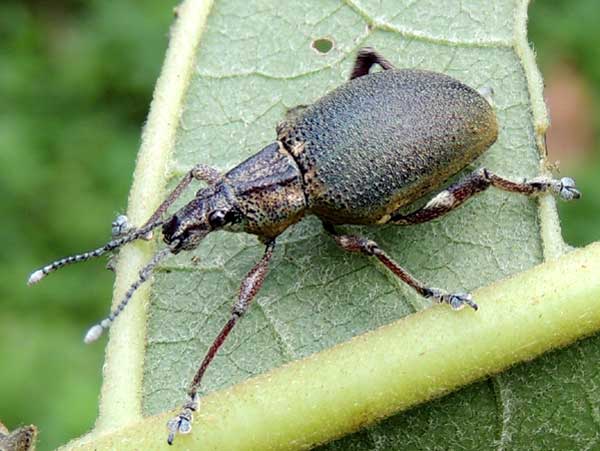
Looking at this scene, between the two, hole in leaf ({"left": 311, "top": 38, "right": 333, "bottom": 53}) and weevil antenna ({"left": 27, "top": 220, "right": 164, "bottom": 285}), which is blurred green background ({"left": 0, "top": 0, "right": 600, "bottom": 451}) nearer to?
weevil antenna ({"left": 27, "top": 220, "right": 164, "bottom": 285})

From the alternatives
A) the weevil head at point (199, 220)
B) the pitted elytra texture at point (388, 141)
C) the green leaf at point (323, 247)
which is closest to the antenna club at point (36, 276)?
Result: the green leaf at point (323, 247)

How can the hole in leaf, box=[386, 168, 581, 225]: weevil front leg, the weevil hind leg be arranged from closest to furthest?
box=[386, 168, 581, 225]: weevil front leg < the weevil hind leg < the hole in leaf

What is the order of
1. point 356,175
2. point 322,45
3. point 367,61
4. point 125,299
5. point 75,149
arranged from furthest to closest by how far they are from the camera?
1. point 75,149
2. point 322,45
3. point 367,61
4. point 356,175
5. point 125,299

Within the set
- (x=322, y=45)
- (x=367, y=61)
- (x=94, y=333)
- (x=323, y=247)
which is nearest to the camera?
(x=94, y=333)

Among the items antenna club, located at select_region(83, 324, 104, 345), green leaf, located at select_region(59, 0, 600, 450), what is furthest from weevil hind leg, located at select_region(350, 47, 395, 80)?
antenna club, located at select_region(83, 324, 104, 345)

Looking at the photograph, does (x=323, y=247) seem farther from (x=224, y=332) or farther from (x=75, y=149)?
(x=75, y=149)

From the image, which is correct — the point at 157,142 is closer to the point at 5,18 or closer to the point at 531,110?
the point at 531,110

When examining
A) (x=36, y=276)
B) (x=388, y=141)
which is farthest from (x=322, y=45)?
(x=36, y=276)
